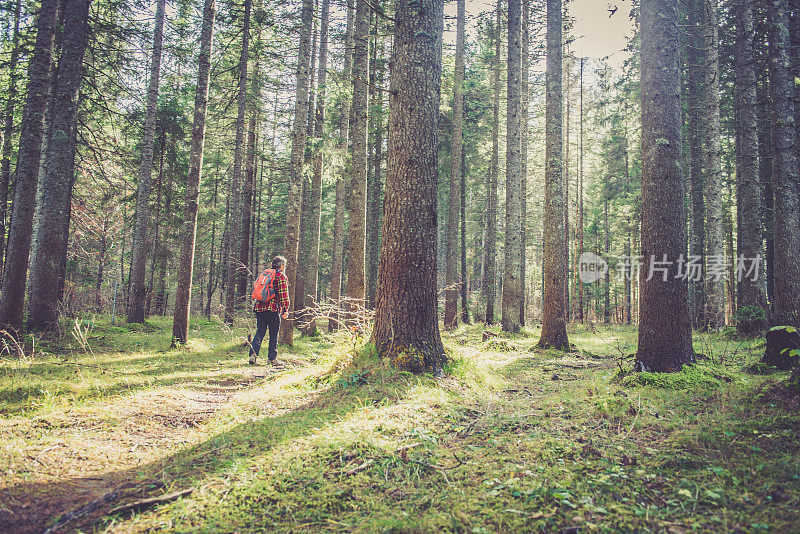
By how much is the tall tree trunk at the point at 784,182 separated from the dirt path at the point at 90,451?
9.76 metres

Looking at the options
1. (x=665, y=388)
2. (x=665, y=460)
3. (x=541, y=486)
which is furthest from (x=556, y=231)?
(x=541, y=486)

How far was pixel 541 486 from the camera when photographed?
2.54m

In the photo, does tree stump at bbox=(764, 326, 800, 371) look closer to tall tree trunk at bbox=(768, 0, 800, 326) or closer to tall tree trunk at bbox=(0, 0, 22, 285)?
tall tree trunk at bbox=(768, 0, 800, 326)

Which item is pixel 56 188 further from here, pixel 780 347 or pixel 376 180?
pixel 780 347

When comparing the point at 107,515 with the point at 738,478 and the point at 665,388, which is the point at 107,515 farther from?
the point at 665,388

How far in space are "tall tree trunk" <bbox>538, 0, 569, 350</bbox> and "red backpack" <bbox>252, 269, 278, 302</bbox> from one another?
6.25 metres

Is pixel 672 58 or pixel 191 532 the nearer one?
pixel 191 532

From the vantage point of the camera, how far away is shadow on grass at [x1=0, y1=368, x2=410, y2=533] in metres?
2.40

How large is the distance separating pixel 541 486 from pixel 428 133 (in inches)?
178

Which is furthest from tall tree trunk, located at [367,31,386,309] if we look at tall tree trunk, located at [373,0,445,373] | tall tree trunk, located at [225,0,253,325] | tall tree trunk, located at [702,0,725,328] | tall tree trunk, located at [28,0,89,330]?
tall tree trunk, located at [702,0,725,328]

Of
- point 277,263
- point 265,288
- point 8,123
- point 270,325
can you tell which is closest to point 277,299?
point 265,288

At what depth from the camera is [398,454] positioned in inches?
122

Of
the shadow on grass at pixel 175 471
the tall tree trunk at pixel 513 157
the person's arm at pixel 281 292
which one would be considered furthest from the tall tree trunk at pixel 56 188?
the tall tree trunk at pixel 513 157

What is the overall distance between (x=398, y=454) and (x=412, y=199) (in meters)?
3.36
